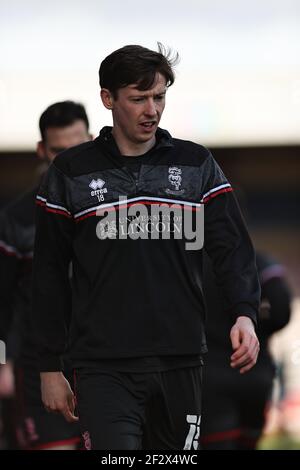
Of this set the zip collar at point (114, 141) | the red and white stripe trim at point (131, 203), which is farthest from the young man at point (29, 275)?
the red and white stripe trim at point (131, 203)

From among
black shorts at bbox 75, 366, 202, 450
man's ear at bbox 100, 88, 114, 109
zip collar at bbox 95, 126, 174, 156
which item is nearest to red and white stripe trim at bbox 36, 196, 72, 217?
zip collar at bbox 95, 126, 174, 156

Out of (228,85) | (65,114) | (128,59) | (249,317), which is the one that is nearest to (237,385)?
(65,114)

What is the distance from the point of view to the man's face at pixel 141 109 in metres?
4.52

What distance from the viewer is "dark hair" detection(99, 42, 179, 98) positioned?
14.8 ft

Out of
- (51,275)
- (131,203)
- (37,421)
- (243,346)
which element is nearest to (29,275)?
(37,421)

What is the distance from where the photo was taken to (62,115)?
615cm

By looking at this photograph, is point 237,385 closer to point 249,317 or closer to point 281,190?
point 249,317

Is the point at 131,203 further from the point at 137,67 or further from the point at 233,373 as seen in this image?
the point at 233,373

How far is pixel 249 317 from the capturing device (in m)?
4.55

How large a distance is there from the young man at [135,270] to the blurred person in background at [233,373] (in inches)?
75.3

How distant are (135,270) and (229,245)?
414mm

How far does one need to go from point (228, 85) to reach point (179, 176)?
19.4 m

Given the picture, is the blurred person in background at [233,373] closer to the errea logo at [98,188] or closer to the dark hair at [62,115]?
the dark hair at [62,115]

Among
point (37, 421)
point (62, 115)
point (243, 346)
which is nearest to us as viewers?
point (243, 346)
